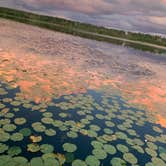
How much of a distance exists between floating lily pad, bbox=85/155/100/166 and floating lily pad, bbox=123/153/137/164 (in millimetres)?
675

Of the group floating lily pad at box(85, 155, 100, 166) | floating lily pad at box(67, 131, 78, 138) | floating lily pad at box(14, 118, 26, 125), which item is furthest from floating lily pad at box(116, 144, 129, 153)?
floating lily pad at box(14, 118, 26, 125)

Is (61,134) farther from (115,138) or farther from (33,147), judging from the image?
(115,138)

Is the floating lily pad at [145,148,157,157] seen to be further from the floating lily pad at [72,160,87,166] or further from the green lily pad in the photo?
the green lily pad

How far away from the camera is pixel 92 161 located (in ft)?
14.0

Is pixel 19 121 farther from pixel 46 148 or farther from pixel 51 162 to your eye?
pixel 51 162

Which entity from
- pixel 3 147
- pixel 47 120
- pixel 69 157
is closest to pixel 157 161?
pixel 69 157

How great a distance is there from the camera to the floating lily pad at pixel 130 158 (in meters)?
4.58

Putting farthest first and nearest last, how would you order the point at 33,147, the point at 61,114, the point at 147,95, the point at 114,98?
the point at 147,95, the point at 114,98, the point at 61,114, the point at 33,147

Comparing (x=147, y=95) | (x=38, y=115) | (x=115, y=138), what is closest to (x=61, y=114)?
(x=38, y=115)

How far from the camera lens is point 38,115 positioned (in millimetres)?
5809

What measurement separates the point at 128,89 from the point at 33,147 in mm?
6854

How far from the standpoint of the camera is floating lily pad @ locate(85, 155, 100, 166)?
4205 millimetres

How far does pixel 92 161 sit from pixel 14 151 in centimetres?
144

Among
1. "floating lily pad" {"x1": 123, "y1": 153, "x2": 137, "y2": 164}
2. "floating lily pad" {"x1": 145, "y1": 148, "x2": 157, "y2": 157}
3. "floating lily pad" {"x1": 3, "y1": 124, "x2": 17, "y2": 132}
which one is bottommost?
"floating lily pad" {"x1": 145, "y1": 148, "x2": 157, "y2": 157}
